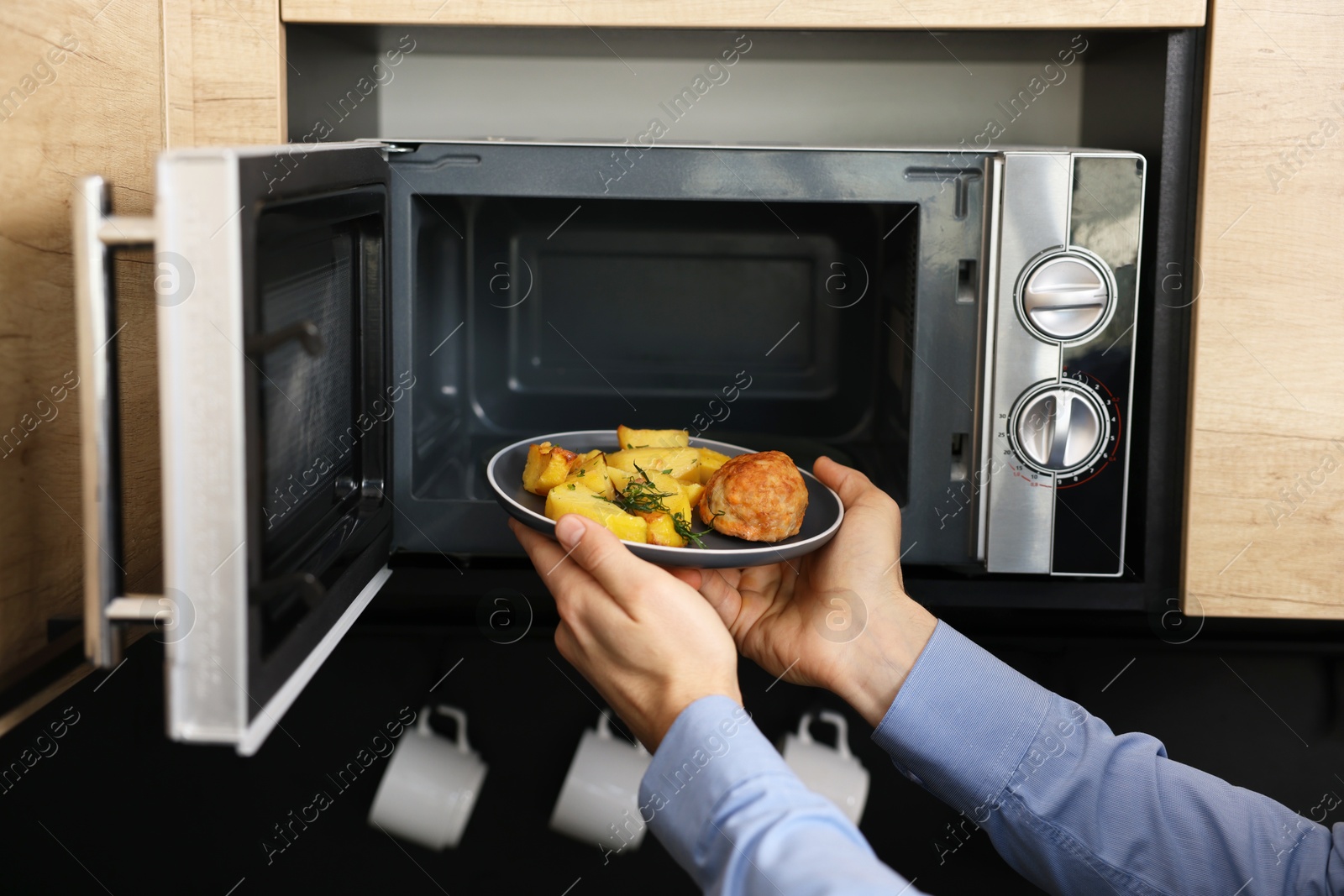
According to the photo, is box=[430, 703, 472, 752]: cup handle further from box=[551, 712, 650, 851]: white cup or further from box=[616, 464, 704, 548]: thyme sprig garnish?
box=[616, 464, 704, 548]: thyme sprig garnish

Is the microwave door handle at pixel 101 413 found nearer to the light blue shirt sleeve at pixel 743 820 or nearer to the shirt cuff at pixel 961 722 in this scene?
the light blue shirt sleeve at pixel 743 820

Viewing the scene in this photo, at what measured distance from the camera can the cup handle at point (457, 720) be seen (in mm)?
1032

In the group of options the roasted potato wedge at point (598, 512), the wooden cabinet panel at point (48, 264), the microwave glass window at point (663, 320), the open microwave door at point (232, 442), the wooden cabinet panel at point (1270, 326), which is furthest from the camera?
the microwave glass window at point (663, 320)

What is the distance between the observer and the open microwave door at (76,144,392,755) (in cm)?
45

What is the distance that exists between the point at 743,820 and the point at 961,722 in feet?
0.98

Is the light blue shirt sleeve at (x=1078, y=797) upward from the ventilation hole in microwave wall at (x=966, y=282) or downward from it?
downward

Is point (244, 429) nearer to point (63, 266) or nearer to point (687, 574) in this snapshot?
point (63, 266)

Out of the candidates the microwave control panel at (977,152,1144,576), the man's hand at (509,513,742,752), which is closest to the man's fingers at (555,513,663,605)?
the man's hand at (509,513,742,752)

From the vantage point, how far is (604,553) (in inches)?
24.9

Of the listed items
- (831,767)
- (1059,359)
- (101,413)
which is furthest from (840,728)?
(101,413)

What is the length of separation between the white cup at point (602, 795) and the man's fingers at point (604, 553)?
44 cm

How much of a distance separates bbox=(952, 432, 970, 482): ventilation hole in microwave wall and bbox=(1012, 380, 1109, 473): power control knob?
0.14ft

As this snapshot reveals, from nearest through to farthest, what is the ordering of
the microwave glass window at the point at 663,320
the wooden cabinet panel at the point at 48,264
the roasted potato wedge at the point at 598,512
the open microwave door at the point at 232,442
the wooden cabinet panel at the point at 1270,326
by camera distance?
the open microwave door at the point at 232,442, the wooden cabinet panel at the point at 48,264, the roasted potato wedge at the point at 598,512, the wooden cabinet panel at the point at 1270,326, the microwave glass window at the point at 663,320

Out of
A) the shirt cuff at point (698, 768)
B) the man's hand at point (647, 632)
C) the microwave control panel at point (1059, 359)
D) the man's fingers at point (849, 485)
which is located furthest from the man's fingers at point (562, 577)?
the microwave control panel at point (1059, 359)
